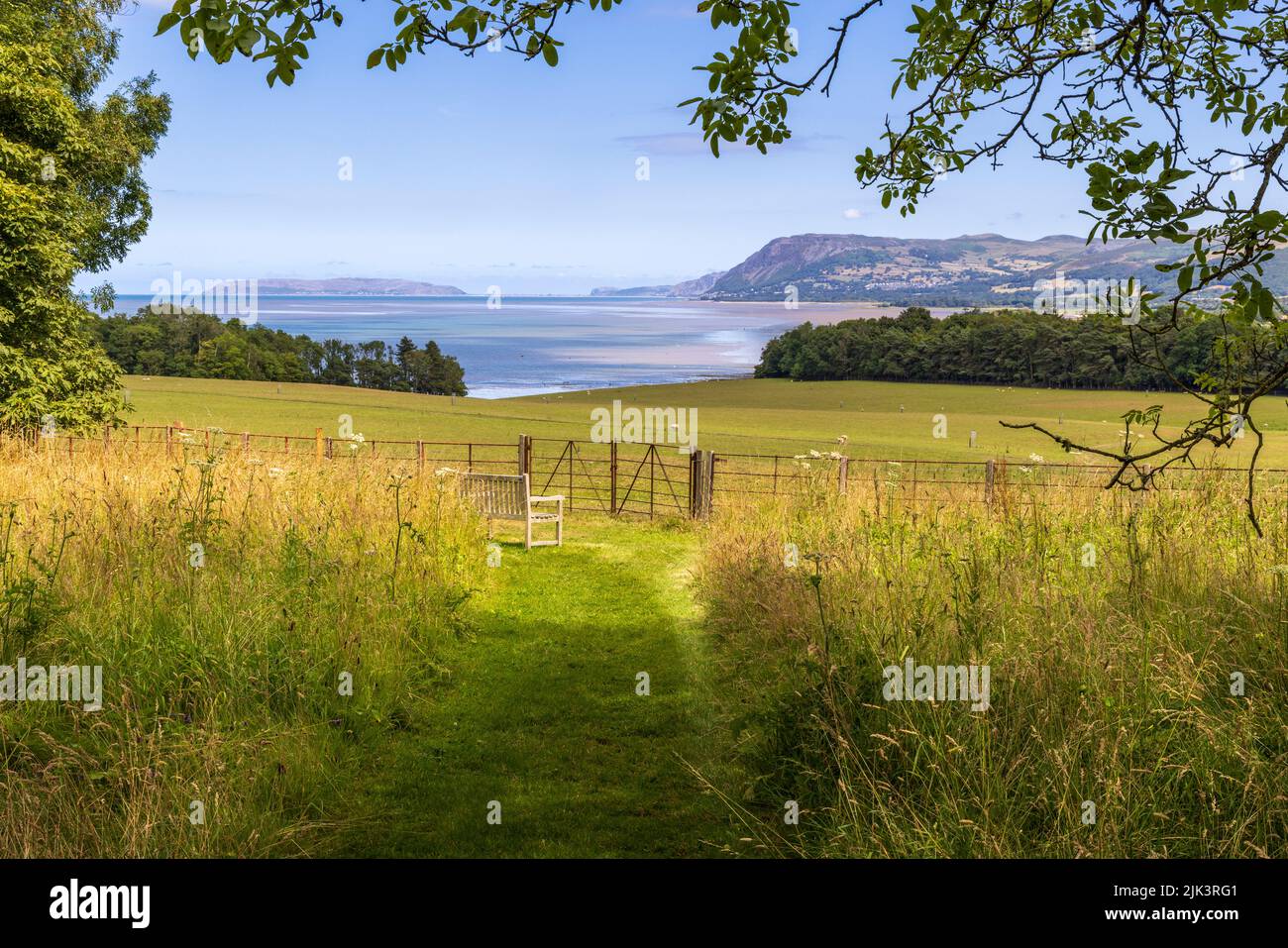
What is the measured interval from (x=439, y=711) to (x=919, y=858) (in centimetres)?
386

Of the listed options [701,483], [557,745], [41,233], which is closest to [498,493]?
[701,483]

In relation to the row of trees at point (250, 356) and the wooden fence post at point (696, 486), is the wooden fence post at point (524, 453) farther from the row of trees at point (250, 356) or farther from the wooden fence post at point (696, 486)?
the row of trees at point (250, 356)

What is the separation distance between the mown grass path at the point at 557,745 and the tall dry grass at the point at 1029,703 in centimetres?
40

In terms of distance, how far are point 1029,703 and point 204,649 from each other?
462 centimetres

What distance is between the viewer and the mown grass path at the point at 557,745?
16.4ft

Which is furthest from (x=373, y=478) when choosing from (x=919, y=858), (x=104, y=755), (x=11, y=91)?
(x=11, y=91)

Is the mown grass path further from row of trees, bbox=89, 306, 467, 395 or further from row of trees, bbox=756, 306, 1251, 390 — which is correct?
row of trees, bbox=89, 306, 467, 395

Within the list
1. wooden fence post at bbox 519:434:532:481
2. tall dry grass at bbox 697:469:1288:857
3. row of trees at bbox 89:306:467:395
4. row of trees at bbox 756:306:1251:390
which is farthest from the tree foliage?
row of trees at bbox 756:306:1251:390

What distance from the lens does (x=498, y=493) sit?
13.3 metres

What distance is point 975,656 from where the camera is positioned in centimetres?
536

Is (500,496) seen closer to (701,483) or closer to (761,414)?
(701,483)

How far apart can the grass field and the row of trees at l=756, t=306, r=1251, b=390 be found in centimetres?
408

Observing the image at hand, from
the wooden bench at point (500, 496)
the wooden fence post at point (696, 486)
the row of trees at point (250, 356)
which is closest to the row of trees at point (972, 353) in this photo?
the row of trees at point (250, 356)

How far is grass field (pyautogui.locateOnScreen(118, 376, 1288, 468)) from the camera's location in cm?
4144
